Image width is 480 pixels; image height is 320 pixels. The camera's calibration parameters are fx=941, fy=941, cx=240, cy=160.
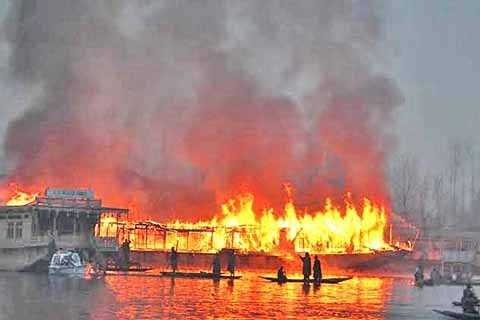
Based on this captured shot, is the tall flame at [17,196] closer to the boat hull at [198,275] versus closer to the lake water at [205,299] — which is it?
the boat hull at [198,275]

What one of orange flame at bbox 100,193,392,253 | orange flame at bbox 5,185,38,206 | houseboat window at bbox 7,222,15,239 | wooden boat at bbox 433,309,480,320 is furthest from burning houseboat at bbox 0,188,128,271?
wooden boat at bbox 433,309,480,320

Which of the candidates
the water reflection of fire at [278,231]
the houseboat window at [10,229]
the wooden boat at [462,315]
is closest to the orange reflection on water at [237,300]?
the wooden boat at [462,315]

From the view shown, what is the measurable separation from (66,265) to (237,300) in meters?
28.6

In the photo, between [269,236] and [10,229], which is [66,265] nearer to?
[10,229]

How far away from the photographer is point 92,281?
61.7m

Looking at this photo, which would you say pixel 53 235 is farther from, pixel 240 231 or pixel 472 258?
pixel 472 258

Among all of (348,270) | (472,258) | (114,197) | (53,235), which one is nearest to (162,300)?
(53,235)

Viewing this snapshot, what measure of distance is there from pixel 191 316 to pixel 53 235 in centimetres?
4664

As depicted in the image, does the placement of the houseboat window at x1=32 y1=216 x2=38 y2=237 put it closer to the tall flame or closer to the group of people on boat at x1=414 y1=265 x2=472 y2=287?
the tall flame

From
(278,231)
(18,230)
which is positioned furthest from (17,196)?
(278,231)

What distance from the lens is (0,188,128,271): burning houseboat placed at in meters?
79.9

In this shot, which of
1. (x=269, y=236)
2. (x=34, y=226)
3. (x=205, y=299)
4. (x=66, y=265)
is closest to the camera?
(x=205, y=299)

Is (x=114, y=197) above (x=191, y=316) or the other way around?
above

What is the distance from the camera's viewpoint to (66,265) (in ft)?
234
